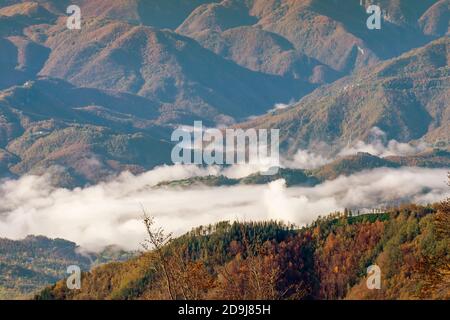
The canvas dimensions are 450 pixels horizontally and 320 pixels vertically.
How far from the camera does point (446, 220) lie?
12300cm
